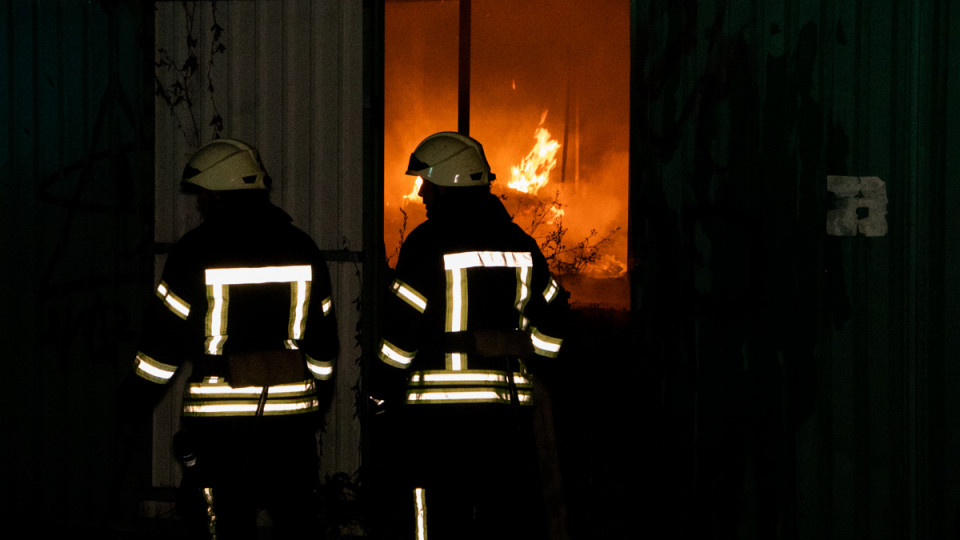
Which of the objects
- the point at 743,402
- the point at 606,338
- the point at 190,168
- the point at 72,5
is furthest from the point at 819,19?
the point at 72,5

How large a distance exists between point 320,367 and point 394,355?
0.55 metres

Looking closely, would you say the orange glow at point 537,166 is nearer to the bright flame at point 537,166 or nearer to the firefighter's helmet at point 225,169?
the bright flame at point 537,166

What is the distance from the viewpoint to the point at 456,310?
401 centimetres

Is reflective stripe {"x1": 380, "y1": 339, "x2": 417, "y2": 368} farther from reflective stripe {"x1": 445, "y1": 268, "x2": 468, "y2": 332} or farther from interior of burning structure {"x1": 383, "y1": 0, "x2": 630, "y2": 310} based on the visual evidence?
interior of burning structure {"x1": 383, "y1": 0, "x2": 630, "y2": 310}

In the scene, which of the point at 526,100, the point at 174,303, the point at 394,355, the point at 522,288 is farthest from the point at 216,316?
the point at 526,100

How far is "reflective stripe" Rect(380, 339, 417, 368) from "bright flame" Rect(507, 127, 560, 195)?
177 inches

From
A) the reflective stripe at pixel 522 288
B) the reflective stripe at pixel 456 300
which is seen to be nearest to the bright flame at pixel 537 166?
the reflective stripe at pixel 522 288

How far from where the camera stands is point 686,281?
5027 mm

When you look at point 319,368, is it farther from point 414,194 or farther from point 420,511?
point 414,194

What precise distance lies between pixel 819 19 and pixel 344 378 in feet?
11.3

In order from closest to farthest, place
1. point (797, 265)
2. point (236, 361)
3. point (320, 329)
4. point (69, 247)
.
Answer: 1. point (236, 361)
2. point (320, 329)
3. point (797, 265)
4. point (69, 247)

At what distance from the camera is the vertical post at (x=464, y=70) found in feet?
21.4

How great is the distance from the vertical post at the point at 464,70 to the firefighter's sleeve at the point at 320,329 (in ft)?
7.39

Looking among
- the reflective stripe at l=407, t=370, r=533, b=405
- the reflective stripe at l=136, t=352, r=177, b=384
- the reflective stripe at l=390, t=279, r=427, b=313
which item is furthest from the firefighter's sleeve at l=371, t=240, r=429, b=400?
the reflective stripe at l=136, t=352, r=177, b=384
